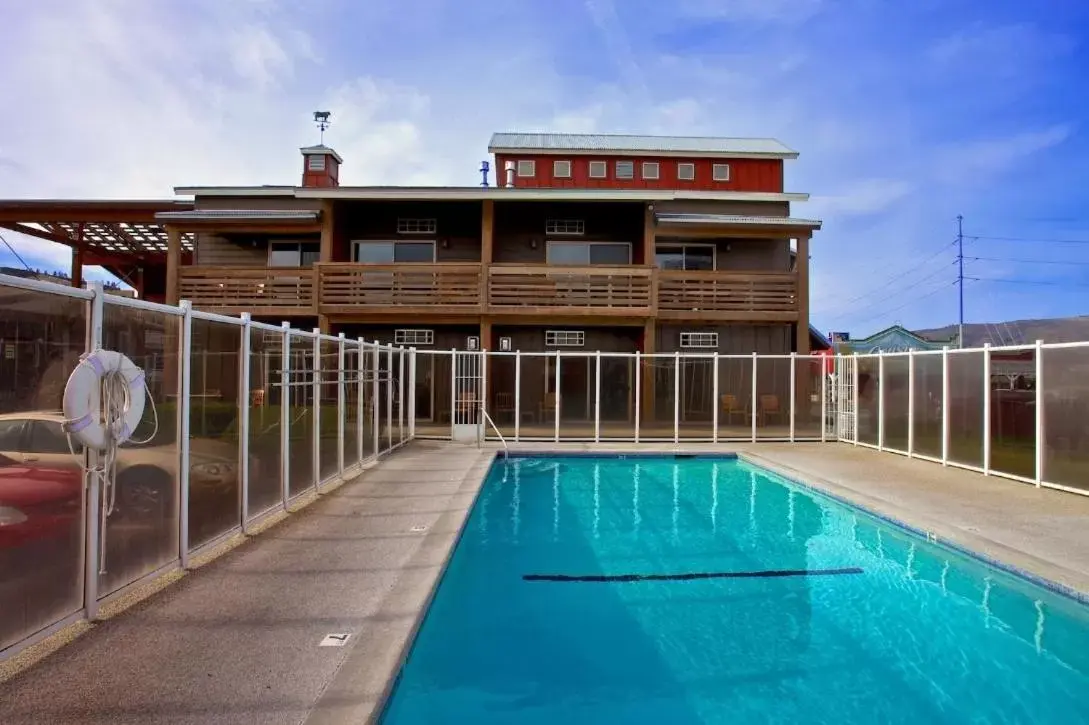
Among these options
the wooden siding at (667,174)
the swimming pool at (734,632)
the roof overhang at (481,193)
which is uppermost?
the wooden siding at (667,174)

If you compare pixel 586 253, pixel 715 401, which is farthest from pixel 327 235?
→ pixel 715 401

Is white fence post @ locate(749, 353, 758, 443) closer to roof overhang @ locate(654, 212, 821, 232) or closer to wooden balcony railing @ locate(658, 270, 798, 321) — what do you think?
wooden balcony railing @ locate(658, 270, 798, 321)

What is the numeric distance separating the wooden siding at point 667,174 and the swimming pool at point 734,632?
19.9 m

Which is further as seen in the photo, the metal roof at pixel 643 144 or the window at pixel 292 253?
the metal roof at pixel 643 144

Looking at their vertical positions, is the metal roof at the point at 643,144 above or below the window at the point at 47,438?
above

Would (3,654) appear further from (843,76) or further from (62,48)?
(843,76)

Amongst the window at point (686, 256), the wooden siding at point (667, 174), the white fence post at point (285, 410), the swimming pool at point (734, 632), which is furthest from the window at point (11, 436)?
the wooden siding at point (667, 174)

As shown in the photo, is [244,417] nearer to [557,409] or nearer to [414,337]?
[557,409]

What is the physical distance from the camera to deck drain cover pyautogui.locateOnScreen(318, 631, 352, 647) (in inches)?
159

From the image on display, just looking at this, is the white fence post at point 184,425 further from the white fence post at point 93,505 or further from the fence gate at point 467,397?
the fence gate at point 467,397

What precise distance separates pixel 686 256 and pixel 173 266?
14.3 m

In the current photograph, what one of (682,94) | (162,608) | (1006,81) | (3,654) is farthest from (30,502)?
(1006,81)

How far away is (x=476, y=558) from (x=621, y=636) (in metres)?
2.39

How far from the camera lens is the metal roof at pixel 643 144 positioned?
2672cm
